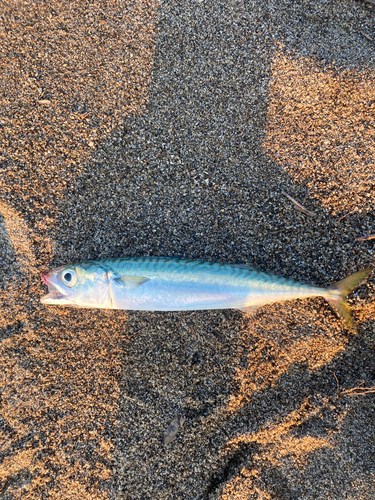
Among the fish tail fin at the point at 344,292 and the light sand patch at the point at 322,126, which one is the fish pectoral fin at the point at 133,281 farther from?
the light sand patch at the point at 322,126

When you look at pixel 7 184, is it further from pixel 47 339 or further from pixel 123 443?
pixel 123 443

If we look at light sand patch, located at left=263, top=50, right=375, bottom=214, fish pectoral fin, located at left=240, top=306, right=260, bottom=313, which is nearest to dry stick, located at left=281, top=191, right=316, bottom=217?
Result: light sand patch, located at left=263, top=50, right=375, bottom=214

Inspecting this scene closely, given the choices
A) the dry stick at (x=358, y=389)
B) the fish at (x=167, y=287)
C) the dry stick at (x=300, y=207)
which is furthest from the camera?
the dry stick at (x=300, y=207)

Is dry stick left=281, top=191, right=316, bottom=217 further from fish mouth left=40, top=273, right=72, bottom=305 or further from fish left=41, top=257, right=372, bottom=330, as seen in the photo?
fish mouth left=40, top=273, right=72, bottom=305

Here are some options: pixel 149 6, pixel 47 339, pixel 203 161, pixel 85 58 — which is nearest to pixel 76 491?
pixel 47 339

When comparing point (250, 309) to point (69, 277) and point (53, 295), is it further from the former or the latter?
point (53, 295)

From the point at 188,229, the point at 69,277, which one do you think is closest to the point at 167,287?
the point at 188,229

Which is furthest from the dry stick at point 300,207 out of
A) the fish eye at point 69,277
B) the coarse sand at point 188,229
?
the fish eye at point 69,277
